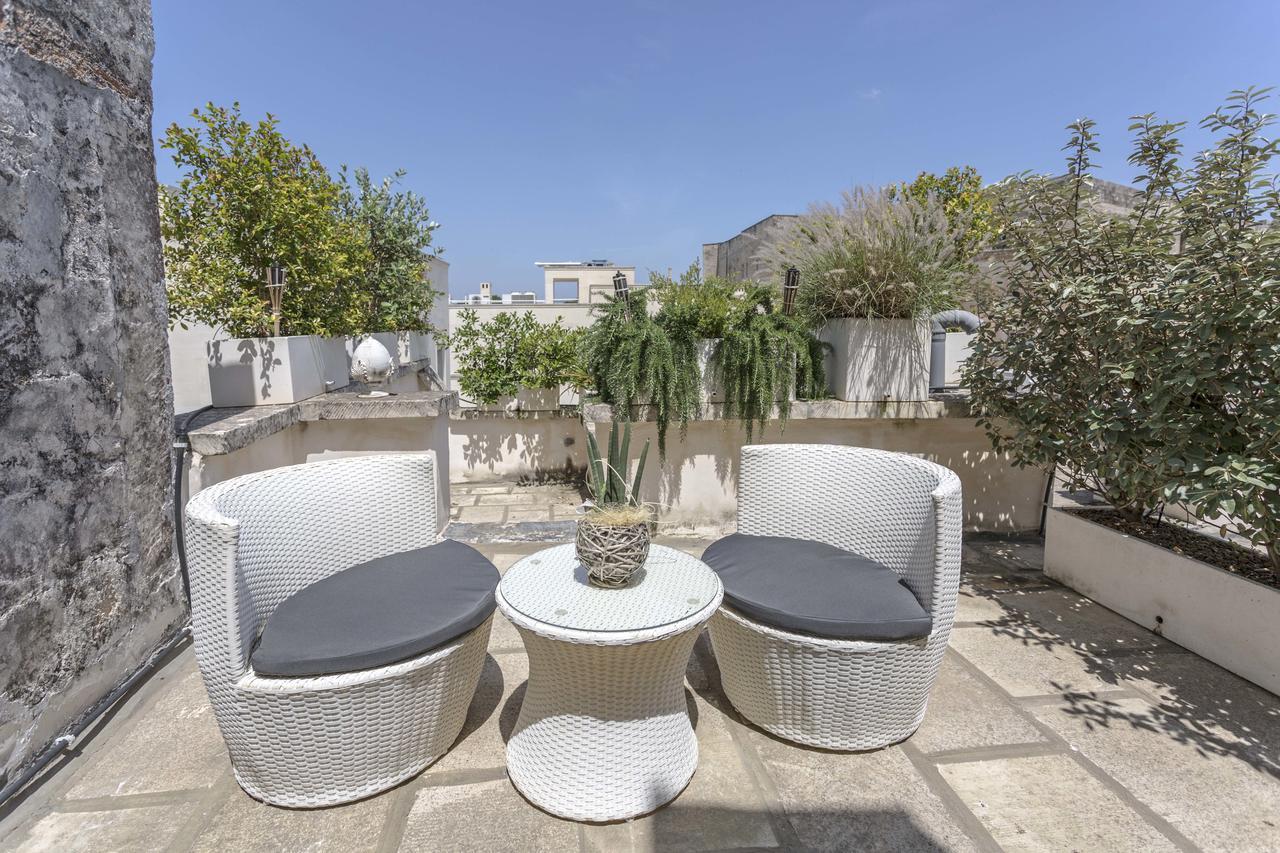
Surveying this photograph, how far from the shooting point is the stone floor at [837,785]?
4.62 ft

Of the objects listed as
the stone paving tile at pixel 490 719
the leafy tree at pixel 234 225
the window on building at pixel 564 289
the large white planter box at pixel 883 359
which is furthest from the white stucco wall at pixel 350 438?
the window on building at pixel 564 289

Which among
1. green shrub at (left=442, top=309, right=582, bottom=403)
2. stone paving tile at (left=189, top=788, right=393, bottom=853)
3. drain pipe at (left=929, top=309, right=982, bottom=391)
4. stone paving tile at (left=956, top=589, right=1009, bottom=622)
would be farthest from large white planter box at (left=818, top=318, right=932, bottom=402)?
stone paving tile at (left=189, top=788, right=393, bottom=853)

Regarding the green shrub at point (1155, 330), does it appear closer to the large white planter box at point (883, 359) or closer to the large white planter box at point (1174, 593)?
the large white planter box at point (1174, 593)

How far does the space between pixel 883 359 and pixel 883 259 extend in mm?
541

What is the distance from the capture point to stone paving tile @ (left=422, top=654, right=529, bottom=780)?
167cm

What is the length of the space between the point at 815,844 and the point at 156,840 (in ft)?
5.00

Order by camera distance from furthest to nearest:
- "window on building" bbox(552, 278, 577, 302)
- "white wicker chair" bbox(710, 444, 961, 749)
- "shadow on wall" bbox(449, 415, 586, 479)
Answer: "window on building" bbox(552, 278, 577, 302), "shadow on wall" bbox(449, 415, 586, 479), "white wicker chair" bbox(710, 444, 961, 749)

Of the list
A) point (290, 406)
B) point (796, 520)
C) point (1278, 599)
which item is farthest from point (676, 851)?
point (290, 406)

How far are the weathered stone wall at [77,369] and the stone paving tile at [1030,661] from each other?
2880mm

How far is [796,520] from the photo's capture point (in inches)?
85.7

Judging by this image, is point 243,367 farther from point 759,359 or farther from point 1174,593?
point 1174,593

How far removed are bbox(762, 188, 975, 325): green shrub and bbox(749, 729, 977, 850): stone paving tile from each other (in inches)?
90.7

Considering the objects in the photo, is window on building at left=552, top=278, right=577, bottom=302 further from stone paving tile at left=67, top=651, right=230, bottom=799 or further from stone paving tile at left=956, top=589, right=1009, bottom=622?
stone paving tile at left=67, top=651, right=230, bottom=799

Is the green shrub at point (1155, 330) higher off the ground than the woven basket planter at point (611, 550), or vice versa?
the green shrub at point (1155, 330)
